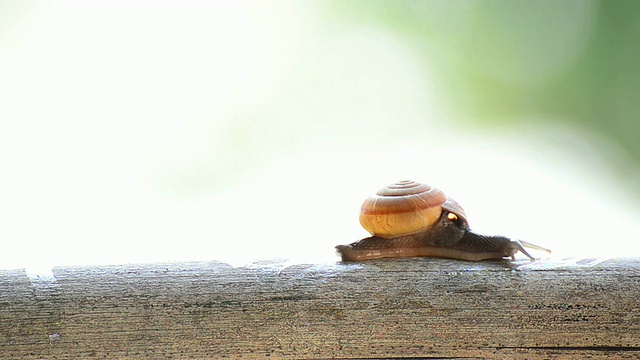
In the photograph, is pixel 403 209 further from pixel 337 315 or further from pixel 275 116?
pixel 275 116

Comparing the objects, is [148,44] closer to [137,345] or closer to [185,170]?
[185,170]

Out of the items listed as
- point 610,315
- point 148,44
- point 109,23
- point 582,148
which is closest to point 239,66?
point 148,44

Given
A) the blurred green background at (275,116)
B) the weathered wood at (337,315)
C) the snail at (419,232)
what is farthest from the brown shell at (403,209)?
the blurred green background at (275,116)

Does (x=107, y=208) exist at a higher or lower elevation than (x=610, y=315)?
higher

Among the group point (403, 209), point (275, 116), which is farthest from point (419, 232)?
point (275, 116)

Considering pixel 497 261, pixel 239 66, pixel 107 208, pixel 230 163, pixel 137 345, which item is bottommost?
pixel 137 345

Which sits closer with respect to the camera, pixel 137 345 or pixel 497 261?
pixel 137 345

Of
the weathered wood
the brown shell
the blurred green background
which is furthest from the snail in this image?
the blurred green background
